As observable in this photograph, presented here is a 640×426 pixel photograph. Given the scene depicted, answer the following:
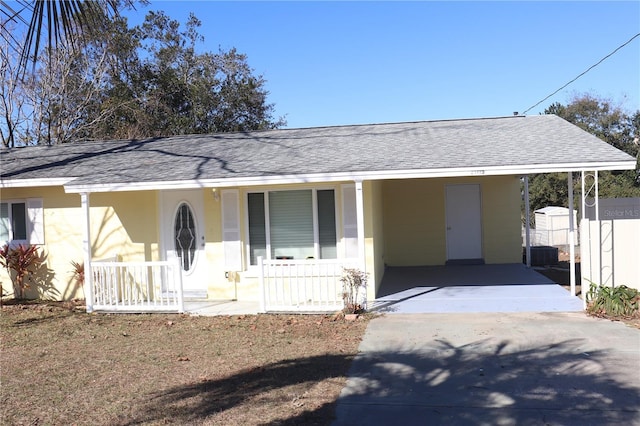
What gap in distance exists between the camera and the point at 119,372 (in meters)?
6.11

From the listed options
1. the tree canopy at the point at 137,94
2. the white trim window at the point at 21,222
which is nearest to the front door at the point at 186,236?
the white trim window at the point at 21,222

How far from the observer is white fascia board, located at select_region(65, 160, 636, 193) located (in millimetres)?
8250

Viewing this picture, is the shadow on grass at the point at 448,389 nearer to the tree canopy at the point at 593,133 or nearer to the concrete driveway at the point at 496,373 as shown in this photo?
the concrete driveway at the point at 496,373

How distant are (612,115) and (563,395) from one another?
37.0 meters

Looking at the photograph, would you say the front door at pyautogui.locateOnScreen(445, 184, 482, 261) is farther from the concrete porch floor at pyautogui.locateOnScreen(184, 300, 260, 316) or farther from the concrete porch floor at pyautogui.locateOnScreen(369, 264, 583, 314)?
the concrete porch floor at pyautogui.locateOnScreen(184, 300, 260, 316)

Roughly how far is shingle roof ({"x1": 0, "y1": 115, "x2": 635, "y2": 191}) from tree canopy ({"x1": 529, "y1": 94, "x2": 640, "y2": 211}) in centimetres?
1939

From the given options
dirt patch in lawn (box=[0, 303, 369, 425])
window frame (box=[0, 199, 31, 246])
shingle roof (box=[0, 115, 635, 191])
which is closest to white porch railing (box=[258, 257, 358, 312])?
dirt patch in lawn (box=[0, 303, 369, 425])

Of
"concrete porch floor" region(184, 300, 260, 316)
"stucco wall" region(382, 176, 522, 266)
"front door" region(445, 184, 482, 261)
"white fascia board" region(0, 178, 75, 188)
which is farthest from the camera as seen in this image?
"front door" region(445, 184, 482, 261)

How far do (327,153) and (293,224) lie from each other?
1548 mm

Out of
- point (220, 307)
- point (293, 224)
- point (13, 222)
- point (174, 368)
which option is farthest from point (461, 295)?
point (13, 222)

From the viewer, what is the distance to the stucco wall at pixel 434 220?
557 inches

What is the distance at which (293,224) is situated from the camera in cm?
1015

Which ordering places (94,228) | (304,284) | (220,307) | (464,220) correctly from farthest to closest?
(464,220)
(94,228)
(220,307)
(304,284)

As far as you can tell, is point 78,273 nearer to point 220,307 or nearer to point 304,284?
point 220,307
